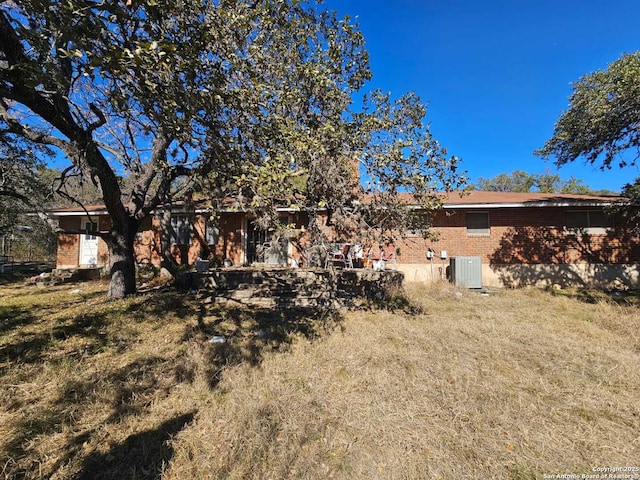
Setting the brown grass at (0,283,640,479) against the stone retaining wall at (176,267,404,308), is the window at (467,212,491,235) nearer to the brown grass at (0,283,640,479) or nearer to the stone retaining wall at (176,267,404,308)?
the stone retaining wall at (176,267,404,308)

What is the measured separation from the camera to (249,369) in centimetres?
403

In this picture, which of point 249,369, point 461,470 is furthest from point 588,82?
point 249,369

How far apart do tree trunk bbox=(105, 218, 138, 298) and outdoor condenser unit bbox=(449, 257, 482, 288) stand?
10.2 meters

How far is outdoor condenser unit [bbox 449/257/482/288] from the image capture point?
10461mm

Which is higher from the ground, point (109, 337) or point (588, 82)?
point (588, 82)

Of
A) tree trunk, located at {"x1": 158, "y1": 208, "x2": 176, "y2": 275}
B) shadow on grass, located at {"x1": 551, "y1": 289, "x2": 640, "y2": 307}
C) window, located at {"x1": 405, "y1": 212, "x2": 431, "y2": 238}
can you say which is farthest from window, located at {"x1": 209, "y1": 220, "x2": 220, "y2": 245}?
shadow on grass, located at {"x1": 551, "y1": 289, "x2": 640, "y2": 307}

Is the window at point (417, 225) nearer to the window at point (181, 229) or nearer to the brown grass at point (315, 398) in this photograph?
the brown grass at point (315, 398)

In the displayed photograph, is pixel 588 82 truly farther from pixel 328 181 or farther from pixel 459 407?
pixel 459 407

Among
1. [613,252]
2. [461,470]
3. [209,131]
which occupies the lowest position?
[461,470]

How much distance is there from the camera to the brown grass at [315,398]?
2420 mm

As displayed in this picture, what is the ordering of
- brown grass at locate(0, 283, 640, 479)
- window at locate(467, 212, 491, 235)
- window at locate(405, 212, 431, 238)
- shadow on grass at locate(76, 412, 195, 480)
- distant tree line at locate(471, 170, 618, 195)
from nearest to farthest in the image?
1. shadow on grass at locate(76, 412, 195, 480)
2. brown grass at locate(0, 283, 640, 479)
3. window at locate(405, 212, 431, 238)
4. window at locate(467, 212, 491, 235)
5. distant tree line at locate(471, 170, 618, 195)

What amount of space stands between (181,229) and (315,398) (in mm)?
12253

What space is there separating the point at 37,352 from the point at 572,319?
389 inches

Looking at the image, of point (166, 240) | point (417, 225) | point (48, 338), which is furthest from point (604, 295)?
point (166, 240)
